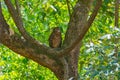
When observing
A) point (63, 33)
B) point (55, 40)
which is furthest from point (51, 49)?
point (63, 33)

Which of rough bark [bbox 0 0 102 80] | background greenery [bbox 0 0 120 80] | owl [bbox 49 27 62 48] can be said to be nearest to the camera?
background greenery [bbox 0 0 120 80]

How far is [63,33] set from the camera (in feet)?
9.81

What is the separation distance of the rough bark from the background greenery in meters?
0.10

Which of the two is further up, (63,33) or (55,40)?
(55,40)

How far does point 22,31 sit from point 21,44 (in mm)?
95

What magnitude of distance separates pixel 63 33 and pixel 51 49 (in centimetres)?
94

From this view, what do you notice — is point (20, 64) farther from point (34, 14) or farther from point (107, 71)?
point (107, 71)

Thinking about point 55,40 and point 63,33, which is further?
point 63,33

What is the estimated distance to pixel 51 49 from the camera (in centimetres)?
206

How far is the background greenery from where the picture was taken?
4.71 feet

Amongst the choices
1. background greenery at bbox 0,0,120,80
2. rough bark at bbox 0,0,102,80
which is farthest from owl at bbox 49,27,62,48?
background greenery at bbox 0,0,120,80

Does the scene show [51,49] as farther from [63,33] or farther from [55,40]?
[63,33]

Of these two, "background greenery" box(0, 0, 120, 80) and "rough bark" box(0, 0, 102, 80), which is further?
"rough bark" box(0, 0, 102, 80)

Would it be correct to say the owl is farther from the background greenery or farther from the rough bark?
the background greenery
